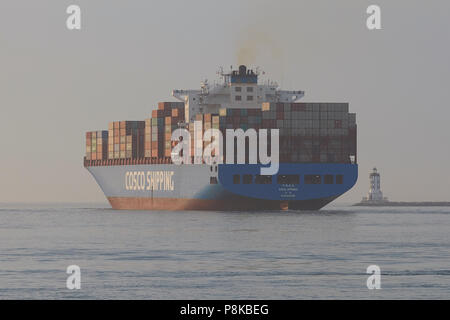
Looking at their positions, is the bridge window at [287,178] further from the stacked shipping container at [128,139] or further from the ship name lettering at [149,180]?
the stacked shipping container at [128,139]

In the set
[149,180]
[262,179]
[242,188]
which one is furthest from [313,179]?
[149,180]

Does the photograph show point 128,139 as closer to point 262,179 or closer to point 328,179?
point 262,179

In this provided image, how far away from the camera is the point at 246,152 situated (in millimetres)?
99812

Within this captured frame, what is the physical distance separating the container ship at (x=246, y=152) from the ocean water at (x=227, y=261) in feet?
65.9

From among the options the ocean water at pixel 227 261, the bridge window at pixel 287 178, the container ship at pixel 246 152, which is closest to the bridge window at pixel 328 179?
the container ship at pixel 246 152

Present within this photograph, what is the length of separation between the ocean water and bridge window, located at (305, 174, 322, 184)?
20379mm

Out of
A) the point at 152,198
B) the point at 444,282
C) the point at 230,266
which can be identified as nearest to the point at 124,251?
the point at 230,266

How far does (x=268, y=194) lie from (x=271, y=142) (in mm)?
4921

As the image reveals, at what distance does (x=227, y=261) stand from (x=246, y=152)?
5231 cm

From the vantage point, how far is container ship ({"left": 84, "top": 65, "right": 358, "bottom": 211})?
9788 cm

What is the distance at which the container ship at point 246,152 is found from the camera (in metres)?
97.9

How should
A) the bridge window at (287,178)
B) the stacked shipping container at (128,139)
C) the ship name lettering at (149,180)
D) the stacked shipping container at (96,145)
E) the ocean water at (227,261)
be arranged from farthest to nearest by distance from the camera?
the stacked shipping container at (96,145)
the stacked shipping container at (128,139)
the ship name lettering at (149,180)
the bridge window at (287,178)
the ocean water at (227,261)
